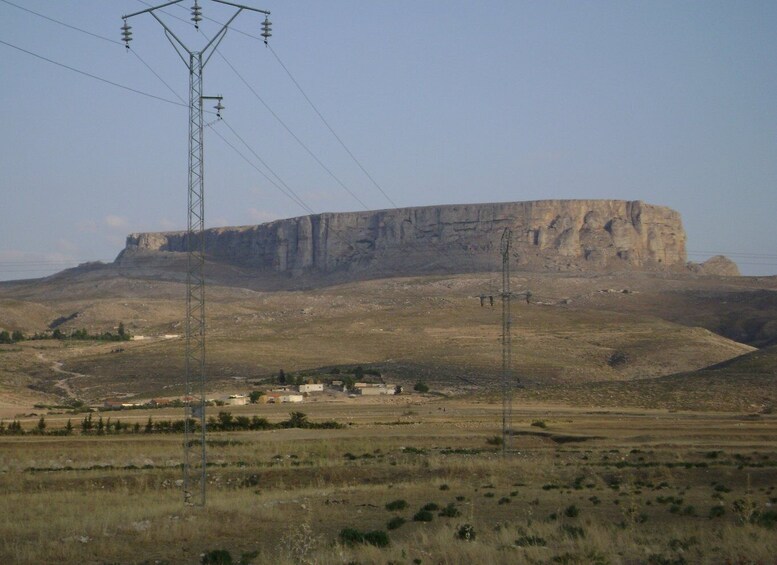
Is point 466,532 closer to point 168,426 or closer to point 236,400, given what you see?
point 168,426

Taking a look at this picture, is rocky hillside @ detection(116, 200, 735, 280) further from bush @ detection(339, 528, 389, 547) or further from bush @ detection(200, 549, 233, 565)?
bush @ detection(200, 549, 233, 565)

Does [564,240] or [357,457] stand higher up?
[564,240]

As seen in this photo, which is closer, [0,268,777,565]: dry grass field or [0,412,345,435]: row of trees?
[0,268,777,565]: dry grass field

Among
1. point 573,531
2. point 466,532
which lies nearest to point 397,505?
point 466,532

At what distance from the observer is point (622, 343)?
338 ft

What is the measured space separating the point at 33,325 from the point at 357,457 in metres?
106

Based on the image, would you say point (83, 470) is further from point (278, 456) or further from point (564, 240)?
point (564, 240)

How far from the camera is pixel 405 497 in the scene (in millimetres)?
24875

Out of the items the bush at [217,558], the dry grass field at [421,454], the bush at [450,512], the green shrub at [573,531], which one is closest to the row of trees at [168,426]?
the dry grass field at [421,454]

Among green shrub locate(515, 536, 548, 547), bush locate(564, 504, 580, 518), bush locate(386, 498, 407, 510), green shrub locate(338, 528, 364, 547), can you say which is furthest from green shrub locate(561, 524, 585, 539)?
bush locate(386, 498, 407, 510)

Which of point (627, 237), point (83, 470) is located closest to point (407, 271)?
point (627, 237)

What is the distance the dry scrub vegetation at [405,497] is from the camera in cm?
1681

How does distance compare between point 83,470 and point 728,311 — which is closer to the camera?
point 83,470

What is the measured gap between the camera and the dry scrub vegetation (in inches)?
662
